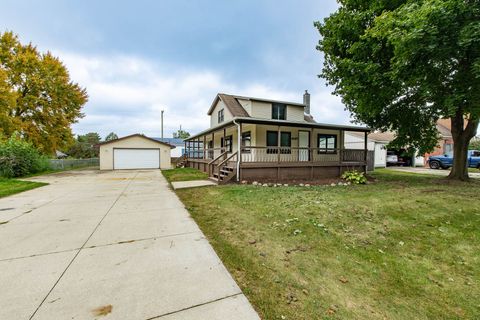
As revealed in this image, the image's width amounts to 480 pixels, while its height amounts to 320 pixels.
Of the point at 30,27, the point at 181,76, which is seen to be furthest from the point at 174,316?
the point at 181,76

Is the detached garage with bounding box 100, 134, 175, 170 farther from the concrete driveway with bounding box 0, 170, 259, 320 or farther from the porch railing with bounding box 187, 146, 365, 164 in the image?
the concrete driveway with bounding box 0, 170, 259, 320

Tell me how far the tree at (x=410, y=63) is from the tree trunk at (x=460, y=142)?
0.11ft

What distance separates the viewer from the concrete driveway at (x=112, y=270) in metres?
1.94

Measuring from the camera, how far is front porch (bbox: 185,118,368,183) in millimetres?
9969

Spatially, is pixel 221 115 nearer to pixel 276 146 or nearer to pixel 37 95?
pixel 276 146

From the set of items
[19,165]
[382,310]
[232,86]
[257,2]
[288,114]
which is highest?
[257,2]

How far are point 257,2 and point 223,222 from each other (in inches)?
473

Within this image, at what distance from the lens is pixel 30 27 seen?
35.8 ft

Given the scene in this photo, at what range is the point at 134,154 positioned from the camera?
68.2 ft

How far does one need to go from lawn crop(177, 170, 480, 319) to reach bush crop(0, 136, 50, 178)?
14.5 meters

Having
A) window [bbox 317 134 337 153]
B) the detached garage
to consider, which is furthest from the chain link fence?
window [bbox 317 134 337 153]

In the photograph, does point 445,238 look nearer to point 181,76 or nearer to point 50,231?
point 50,231

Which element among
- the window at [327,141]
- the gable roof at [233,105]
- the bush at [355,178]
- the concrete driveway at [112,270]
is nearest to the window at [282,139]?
the window at [327,141]

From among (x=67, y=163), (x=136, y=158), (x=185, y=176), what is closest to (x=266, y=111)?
(x=185, y=176)
